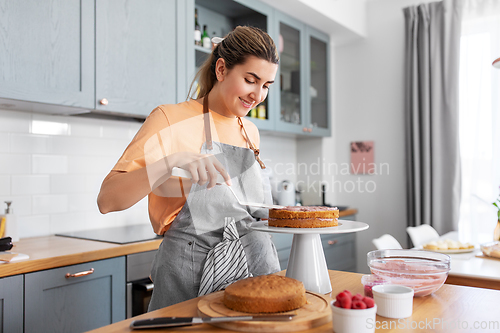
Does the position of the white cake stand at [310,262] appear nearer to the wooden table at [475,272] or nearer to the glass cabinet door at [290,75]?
the wooden table at [475,272]

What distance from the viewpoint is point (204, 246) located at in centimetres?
118

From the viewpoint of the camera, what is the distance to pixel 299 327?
2.55ft

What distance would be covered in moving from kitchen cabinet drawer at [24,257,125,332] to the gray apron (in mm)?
614

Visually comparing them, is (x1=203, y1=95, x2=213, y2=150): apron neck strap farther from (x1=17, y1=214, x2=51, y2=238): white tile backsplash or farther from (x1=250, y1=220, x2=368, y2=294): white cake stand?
(x1=17, y1=214, x2=51, y2=238): white tile backsplash

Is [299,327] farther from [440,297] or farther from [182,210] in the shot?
[182,210]

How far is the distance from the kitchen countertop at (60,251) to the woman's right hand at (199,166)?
3.04 ft

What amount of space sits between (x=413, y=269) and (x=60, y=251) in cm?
138

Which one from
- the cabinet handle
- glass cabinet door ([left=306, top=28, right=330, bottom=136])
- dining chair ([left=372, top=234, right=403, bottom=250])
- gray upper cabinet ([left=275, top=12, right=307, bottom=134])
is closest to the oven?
the cabinet handle

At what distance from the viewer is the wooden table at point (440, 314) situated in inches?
31.2

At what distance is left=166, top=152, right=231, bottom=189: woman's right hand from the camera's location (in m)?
0.92

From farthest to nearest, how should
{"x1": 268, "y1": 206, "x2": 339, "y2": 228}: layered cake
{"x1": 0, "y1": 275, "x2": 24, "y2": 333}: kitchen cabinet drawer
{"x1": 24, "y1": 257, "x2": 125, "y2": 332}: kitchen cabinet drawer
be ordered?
{"x1": 24, "y1": 257, "x2": 125, "y2": 332}: kitchen cabinet drawer → {"x1": 0, "y1": 275, "x2": 24, "y2": 333}: kitchen cabinet drawer → {"x1": 268, "y1": 206, "x2": 339, "y2": 228}: layered cake

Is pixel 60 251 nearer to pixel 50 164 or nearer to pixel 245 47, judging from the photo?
pixel 50 164

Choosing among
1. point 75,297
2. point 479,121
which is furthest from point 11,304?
point 479,121

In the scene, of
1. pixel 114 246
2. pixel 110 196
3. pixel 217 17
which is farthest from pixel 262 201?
pixel 217 17
